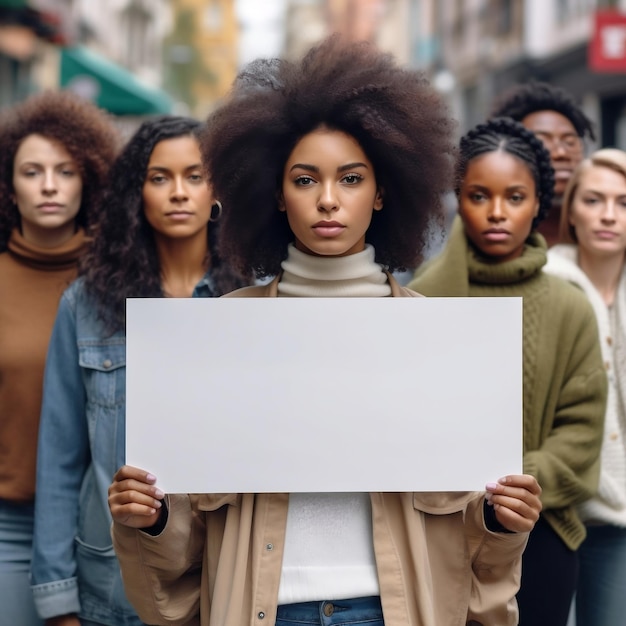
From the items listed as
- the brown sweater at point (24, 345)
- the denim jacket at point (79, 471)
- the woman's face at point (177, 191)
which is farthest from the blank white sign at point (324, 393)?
the brown sweater at point (24, 345)

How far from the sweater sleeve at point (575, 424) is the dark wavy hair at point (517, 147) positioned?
34cm

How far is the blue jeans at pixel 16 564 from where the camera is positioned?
3066 mm

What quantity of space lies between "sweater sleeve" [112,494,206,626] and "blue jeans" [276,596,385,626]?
249mm

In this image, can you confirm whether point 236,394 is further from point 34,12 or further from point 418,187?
point 34,12

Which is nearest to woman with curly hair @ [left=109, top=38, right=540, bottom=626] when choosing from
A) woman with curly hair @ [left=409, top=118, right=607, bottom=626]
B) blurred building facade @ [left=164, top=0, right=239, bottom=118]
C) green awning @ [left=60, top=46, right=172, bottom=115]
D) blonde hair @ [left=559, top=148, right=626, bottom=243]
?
woman with curly hair @ [left=409, top=118, right=607, bottom=626]

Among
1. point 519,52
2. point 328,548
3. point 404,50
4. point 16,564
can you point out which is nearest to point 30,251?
point 16,564

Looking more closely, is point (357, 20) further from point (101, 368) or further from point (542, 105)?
point (101, 368)

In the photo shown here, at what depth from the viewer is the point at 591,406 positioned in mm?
2953

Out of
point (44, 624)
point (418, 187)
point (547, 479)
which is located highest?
point (418, 187)

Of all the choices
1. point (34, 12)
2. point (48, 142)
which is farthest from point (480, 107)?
point (48, 142)

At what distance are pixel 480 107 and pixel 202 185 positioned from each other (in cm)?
2245

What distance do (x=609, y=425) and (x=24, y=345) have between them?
68.1 inches

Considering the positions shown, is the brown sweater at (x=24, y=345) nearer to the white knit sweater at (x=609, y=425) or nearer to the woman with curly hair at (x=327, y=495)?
the woman with curly hair at (x=327, y=495)

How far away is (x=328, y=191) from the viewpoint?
2.26 m
